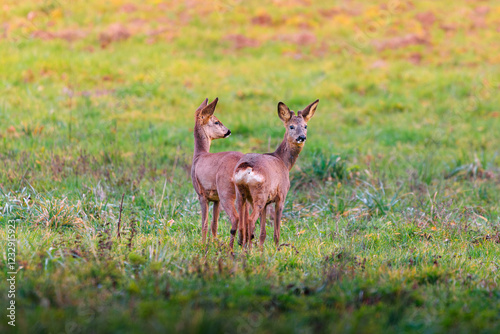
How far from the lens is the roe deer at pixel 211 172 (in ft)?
19.6

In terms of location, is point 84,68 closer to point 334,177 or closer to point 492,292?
point 334,177

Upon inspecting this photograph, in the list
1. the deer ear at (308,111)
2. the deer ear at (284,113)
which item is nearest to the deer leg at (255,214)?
the deer ear at (284,113)

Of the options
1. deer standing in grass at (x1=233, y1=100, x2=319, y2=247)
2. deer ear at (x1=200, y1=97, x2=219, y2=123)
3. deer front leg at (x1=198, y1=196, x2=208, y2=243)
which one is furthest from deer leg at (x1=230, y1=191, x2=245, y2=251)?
deer ear at (x1=200, y1=97, x2=219, y2=123)

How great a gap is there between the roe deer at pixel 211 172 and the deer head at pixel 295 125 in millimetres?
831

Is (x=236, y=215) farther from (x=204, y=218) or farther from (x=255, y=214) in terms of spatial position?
(x=204, y=218)

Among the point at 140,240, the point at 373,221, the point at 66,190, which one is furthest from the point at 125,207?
the point at 373,221

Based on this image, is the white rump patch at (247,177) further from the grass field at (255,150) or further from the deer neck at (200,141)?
the deer neck at (200,141)

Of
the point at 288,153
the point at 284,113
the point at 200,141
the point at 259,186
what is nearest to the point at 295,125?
the point at 284,113

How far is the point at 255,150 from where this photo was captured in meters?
11.5

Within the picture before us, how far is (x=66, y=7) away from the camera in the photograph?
877 inches

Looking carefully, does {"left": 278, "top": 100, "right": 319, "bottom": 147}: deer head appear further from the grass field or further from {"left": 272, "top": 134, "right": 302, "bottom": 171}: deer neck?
the grass field

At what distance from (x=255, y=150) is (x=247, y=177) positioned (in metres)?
5.92

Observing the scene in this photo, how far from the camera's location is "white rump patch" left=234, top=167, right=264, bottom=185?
5.58 metres

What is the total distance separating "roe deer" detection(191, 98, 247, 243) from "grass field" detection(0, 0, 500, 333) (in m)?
0.40
